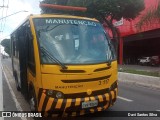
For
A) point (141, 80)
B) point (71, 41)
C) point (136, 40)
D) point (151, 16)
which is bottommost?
point (141, 80)

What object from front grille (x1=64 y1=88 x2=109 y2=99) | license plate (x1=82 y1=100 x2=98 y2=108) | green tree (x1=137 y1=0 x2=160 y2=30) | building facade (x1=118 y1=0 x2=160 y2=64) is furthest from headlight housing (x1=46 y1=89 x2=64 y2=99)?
building facade (x1=118 y1=0 x2=160 y2=64)

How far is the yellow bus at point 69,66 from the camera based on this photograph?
24.0 feet

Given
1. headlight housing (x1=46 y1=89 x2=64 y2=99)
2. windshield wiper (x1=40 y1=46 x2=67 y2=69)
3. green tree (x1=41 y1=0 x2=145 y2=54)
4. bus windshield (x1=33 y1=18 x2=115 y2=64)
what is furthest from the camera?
green tree (x1=41 y1=0 x2=145 y2=54)

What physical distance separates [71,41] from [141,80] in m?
9.37

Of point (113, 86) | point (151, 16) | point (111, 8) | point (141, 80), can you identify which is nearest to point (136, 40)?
point (111, 8)

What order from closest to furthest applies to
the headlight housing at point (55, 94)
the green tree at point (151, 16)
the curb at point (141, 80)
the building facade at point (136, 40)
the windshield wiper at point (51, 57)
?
the headlight housing at point (55, 94) < the windshield wiper at point (51, 57) < the curb at point (141, 80) < the green tree at point (151, 16) < the building facade at point (136, 40)

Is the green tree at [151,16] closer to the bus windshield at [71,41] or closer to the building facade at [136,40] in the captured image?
the bus windshield at [71,41]

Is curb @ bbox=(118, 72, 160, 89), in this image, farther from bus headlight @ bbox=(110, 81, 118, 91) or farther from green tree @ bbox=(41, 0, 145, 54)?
green tree @ bbox=(41, 0, 145, 54)

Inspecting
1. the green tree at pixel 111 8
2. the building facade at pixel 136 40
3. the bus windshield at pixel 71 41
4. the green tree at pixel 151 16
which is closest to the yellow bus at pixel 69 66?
the bus windshield at pixel 71 41

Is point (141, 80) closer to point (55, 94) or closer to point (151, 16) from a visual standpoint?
point (151, 16)

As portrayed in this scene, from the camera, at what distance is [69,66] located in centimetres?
743

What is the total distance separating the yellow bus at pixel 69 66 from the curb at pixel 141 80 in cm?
747

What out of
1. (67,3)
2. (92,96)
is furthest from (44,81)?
(67,3)

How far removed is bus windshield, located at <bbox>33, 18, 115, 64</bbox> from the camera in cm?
769
